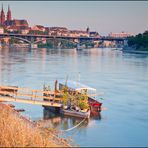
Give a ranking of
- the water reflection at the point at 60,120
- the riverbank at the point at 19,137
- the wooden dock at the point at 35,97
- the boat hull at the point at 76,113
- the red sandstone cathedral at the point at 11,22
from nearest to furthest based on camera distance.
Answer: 1. the riverbank at the point at 19,137
2. the water reflection at the point at 60,120
3. the boat hull at the point at 76,113
4. the wooden dock at the point at 35,97
5. the red sandstone cathedral at the point at 11,22

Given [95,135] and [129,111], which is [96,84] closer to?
[129,111]

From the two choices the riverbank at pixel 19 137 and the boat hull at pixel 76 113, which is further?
the boat hull at pixel 76 113

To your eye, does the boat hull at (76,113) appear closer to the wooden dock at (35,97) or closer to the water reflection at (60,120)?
the water reflection at (60,120)

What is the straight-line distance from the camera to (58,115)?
20000mm

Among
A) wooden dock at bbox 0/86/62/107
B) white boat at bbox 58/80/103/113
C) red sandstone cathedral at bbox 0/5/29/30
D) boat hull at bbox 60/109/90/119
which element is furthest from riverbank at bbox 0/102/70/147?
red sandstone cathedral at bbox 0/5/29/30

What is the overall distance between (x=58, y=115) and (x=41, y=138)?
330 inches

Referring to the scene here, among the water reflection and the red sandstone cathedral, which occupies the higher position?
the red sandstone cathedral

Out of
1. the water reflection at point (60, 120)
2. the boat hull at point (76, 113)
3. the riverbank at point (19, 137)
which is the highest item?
the riverbank at point (19, 137)

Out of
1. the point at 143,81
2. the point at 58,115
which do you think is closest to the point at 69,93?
the point at 58,115

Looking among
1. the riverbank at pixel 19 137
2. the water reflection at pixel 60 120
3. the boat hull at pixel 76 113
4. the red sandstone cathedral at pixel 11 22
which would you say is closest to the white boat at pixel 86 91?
the water reflection at pixel 60 120

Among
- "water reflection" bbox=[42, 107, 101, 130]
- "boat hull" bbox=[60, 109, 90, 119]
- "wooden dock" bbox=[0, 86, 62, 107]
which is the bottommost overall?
"water reflection" bbox=[42, 107, 101, 130]

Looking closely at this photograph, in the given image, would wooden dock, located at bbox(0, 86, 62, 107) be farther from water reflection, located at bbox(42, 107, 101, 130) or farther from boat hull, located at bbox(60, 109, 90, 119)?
boat hull, located at bbox(60, 109, 90, 119)

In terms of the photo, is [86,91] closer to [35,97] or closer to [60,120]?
[35,97]

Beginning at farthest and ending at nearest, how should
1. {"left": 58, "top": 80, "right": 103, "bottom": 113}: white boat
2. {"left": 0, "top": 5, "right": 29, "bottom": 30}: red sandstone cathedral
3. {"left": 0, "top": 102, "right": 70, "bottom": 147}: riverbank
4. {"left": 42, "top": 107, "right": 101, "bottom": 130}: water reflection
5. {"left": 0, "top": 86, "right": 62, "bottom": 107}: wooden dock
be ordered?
1. {"left": 0, "top": 5, "right": 29, "bottom": 30}: red sandstone cathedral
2. {"left": 58, "top": 80, "right": 103, "bottom": 113}: white boat
3. {"left": 0, "top": 86, "right": 62, "bottom": 107}: wooden dock
4. {"left": 42, "top": 107, "right": 101, "bottom": 130}: water reflection
5. {"left": 0, "top": 102, "right": 70, "bottom": 147}: riverbank
